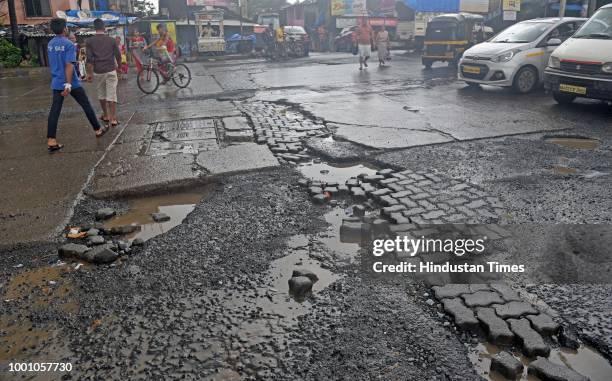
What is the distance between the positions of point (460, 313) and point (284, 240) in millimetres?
1568

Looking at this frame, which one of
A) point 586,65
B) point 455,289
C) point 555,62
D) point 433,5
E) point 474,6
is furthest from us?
point 474,6

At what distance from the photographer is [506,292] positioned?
302cm

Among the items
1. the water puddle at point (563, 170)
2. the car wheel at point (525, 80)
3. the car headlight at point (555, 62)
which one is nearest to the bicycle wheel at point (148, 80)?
the car wheel at point (525, 80)

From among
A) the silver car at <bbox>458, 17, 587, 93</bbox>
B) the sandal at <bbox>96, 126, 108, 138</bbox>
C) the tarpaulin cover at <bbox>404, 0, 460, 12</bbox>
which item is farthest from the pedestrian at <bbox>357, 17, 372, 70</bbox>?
the tarpaulin cover at <bbox>404, 0, 460, 12</bbox>

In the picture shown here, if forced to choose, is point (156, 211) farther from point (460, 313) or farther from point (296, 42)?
point (296, 42)

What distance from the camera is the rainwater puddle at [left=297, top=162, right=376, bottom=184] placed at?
537 cm

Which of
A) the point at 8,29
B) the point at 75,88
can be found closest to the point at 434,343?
the point at 75,88

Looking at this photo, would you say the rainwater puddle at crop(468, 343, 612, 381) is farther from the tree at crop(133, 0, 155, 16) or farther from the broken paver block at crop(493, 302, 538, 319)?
Answer: the tree at crop(133, 0, 155, 16)

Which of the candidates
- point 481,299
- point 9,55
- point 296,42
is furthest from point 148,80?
point 296,42

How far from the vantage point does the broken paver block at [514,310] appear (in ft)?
9.09

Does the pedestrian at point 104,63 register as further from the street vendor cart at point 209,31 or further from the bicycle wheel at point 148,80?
the street vendor cart at point 209,31

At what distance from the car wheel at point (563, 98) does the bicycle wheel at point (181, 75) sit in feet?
31.3

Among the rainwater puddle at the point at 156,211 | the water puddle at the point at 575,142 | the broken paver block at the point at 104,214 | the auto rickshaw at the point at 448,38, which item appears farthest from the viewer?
the auto rickshaw at the point at 448,38

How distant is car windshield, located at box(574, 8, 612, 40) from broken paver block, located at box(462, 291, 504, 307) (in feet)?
26.1
